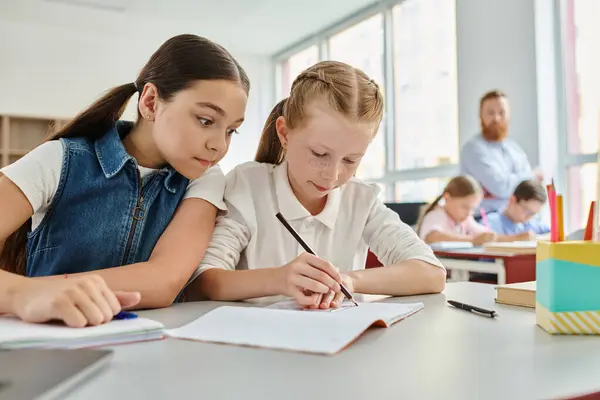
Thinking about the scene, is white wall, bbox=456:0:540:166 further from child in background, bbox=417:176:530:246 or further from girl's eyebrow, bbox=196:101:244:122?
girl's eyebrow, bbox=196:101:244:122

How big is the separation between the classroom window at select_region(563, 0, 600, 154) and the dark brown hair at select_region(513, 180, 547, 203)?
0.58 meters

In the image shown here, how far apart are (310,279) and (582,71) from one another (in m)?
3.93

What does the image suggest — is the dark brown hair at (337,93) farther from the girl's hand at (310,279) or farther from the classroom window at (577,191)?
the classroom window at (577,191)

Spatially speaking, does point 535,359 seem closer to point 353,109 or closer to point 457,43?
point 353,109

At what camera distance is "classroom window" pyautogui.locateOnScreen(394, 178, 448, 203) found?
537cm

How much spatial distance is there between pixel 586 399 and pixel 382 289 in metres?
0.62

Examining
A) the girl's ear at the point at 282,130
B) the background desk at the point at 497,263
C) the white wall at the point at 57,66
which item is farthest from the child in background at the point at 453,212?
the white wall at the point at 57,66

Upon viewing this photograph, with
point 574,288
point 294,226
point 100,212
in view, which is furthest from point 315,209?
point 574,288

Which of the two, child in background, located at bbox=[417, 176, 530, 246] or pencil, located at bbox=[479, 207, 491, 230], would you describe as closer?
child in background, located at bbox=[417, 176, 530, 246]

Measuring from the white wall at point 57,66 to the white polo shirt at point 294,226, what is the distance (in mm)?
5053

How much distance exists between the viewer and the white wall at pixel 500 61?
13.9 feet

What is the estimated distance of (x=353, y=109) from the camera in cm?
116

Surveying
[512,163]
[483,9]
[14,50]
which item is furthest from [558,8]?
[14,50]

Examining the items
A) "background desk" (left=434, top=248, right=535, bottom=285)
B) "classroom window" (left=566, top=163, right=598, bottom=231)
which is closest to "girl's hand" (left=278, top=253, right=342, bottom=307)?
"background desk" (left=434, top=248, right=535, bottom=285)
